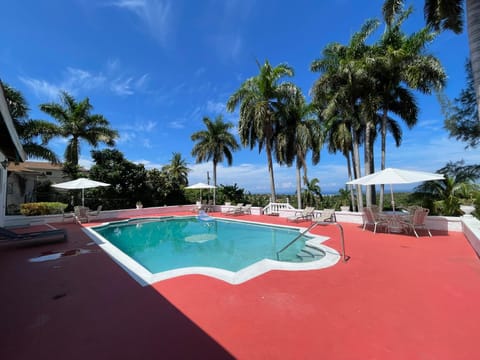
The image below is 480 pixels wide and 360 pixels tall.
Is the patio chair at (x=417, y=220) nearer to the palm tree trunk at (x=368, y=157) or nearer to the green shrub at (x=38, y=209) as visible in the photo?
the palm tree trunk at (x=368, y=157)

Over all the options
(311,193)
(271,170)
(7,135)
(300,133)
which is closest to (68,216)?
(7,135)

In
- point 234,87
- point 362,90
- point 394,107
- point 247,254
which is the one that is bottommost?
point 247,254

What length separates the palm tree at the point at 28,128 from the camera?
1341cm

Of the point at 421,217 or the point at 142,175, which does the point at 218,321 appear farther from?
the point at 142,175

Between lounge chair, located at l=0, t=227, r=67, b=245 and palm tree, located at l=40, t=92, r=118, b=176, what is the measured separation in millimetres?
11017

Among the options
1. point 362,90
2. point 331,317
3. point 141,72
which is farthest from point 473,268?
point 141,72

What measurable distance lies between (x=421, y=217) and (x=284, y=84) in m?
13.0

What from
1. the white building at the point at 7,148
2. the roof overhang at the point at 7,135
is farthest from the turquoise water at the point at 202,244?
the roof overhang at the point at 7,135

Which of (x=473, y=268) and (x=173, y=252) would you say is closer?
(x=473, y=268)

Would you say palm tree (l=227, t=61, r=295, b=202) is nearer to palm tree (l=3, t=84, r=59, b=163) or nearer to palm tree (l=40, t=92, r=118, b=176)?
palm tree (l=40, t=92, r=118, b=176)

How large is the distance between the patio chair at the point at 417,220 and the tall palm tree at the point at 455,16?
4161mm

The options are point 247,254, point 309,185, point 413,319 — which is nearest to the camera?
point 413,319

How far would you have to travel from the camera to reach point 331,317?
9.76 ft

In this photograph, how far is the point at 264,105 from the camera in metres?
16.3
